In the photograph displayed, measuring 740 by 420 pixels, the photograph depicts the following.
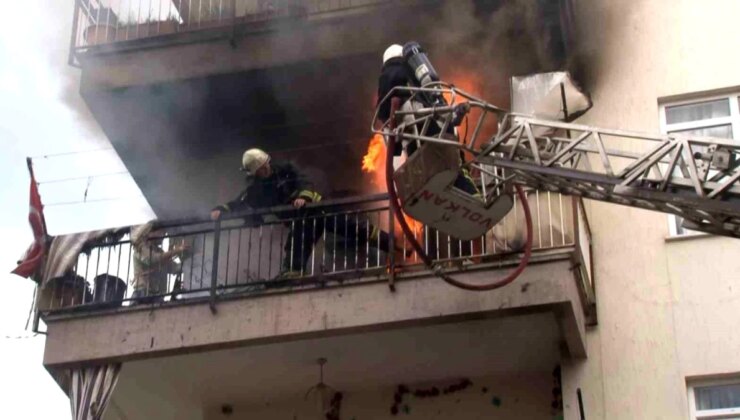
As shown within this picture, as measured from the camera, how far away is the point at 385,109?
11680mm

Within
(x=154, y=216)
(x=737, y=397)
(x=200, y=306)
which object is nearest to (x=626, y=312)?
(x=737, y=397)

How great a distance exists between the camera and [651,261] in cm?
1266

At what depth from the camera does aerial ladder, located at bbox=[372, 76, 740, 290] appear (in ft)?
32.6

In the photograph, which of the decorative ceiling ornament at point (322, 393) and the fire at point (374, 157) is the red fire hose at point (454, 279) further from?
the fire at point (374, 157)

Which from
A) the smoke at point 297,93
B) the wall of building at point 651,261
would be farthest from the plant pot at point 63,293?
the wall of building at point 651,261

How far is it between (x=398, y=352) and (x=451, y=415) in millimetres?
899

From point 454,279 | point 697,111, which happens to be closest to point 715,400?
point 454,279

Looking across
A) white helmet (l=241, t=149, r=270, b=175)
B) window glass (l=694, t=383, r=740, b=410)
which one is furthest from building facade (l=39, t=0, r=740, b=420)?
white helmet (l=241, t=149, r=270, b=175)

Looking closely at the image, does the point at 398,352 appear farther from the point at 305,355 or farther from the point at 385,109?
the point at 385,109

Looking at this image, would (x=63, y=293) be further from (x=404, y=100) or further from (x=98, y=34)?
(x=404, y=100)

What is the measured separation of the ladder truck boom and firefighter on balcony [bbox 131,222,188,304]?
10.1 feet

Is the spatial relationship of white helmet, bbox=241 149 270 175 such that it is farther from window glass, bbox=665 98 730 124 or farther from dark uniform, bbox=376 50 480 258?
window glass, bbox=665 98 730 124

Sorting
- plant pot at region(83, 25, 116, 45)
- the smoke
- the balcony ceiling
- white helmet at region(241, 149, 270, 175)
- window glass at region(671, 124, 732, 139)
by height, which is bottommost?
the balcony ceiling

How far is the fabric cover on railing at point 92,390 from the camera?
1217 cm
